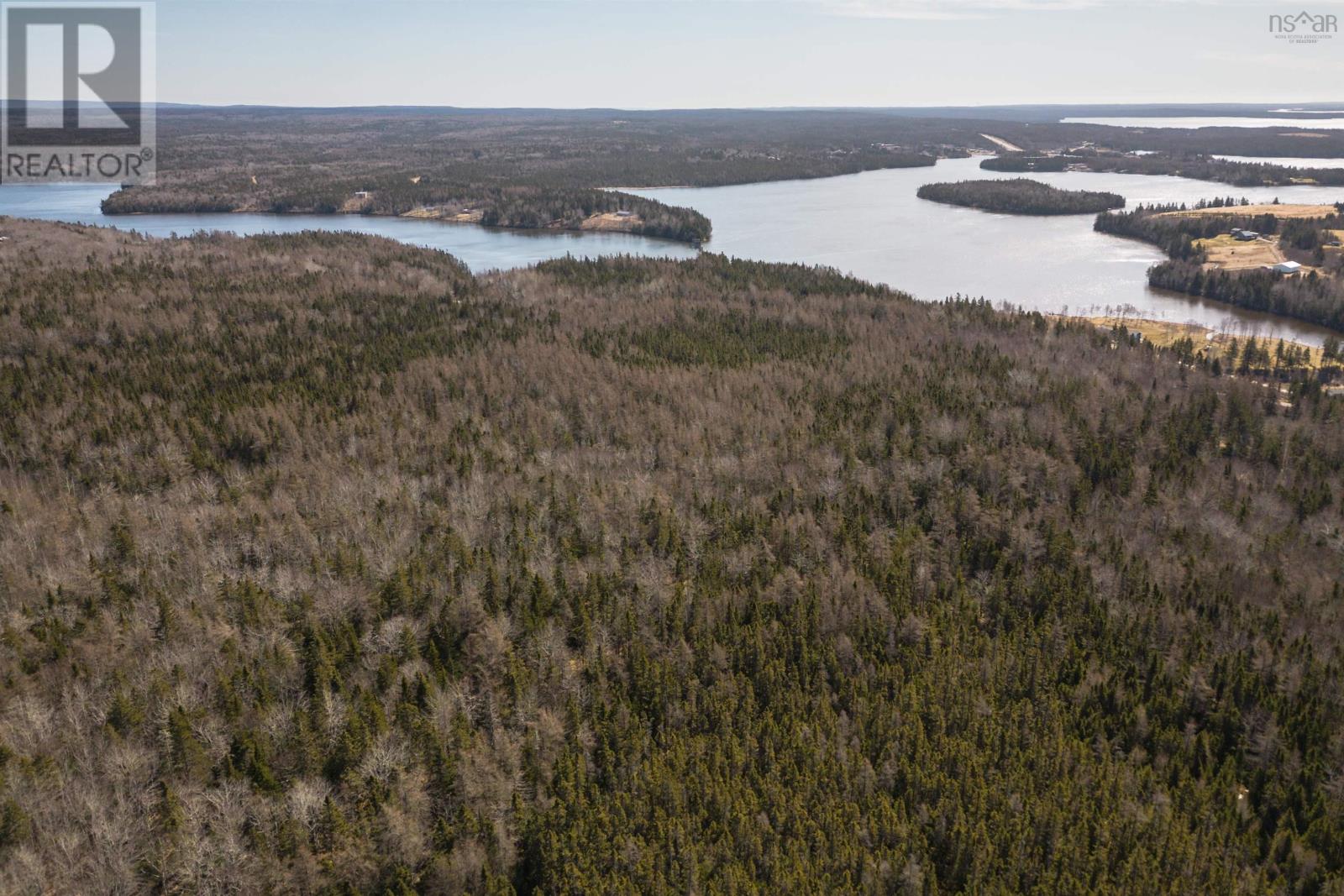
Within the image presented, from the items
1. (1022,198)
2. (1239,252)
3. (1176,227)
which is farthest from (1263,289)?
(1022,198)

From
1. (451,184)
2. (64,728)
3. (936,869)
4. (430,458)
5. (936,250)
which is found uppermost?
(451,184)

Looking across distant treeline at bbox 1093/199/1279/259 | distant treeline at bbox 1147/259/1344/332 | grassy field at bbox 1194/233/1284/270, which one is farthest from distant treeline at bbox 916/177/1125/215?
distant treeline at bbox 1147/259/1344/332

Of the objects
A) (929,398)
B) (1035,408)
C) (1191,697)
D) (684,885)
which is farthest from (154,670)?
(1035,408)

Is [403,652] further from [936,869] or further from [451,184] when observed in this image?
[451,184]

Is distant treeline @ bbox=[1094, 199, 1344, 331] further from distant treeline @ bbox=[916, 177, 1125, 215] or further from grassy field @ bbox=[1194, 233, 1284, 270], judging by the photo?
distant treeline @ bbox=[916, 177, 1125, 215]

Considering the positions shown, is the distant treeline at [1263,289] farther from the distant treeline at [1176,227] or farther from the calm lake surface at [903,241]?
the distant treeline at [1176,227]

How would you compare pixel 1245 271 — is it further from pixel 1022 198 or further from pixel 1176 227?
pixel 1022 198

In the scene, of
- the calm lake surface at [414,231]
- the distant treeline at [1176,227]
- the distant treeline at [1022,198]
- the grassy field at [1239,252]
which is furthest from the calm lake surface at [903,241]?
the grassy field at [1239,252]
